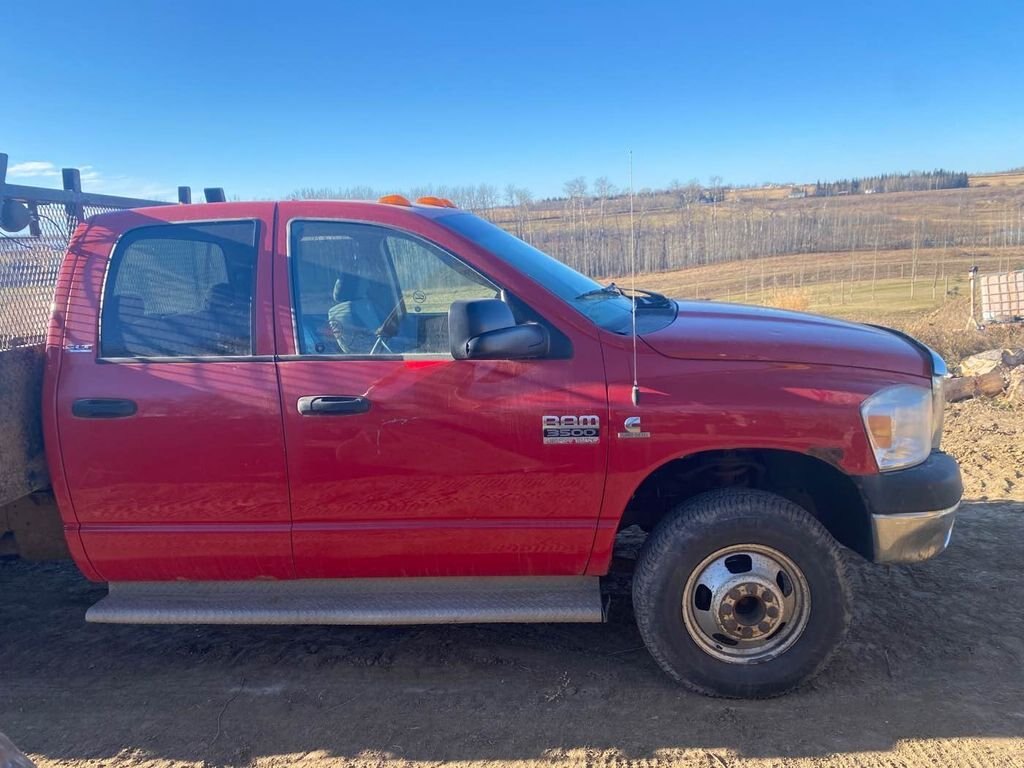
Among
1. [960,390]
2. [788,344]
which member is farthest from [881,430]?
[960,390]

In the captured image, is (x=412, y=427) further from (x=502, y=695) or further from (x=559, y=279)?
(x=502, y=695)

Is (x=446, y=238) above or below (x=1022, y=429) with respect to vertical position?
above

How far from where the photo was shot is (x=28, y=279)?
341 cm

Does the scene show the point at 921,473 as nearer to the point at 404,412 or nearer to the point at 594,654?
the point at 594,654

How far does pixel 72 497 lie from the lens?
10.4 ft

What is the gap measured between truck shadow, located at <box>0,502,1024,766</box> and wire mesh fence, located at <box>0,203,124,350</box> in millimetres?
1650

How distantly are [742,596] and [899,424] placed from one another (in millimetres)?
963

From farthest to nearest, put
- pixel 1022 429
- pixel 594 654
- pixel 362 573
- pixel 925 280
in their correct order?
pixel 925 280 → pixel 1022 429 → pixel 594 654 → pixel 362 573

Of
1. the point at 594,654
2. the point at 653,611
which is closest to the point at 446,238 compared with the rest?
the point at 653,611

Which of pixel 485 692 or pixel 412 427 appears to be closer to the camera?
pixel 412 427

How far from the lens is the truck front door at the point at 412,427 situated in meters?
2.99

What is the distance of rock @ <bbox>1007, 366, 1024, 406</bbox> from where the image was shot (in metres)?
7.37

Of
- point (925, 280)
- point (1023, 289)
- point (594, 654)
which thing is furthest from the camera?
point (925, 280)

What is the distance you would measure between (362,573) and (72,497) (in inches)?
51.4
